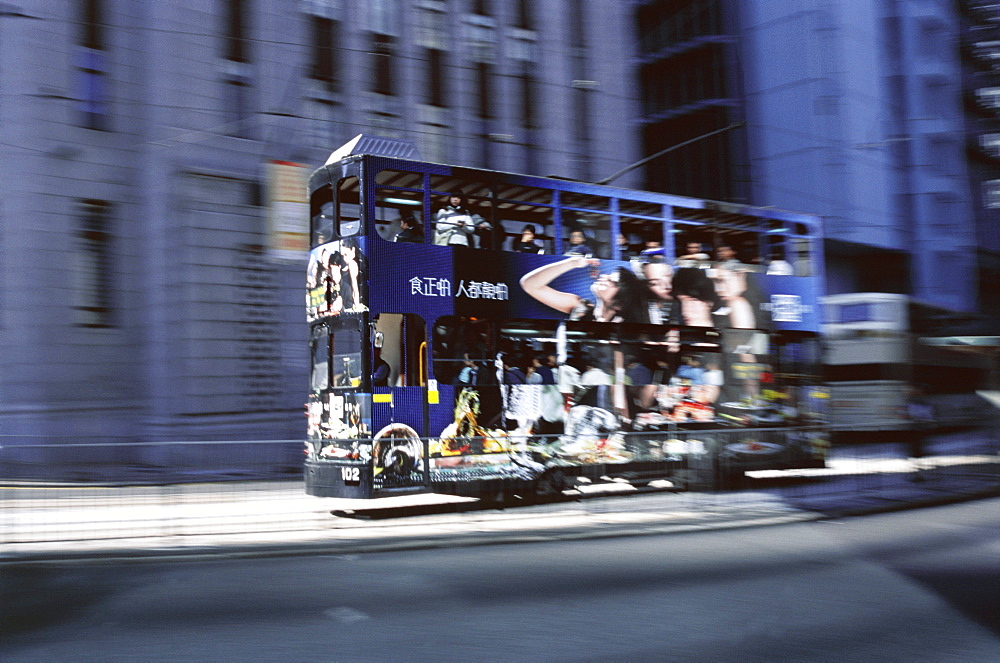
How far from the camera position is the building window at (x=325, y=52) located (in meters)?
20.8

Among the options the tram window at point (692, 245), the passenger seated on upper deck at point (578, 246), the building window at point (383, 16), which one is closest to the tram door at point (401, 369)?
the passenger seated on upper deck at point (578, 246)

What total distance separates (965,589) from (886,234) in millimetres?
26775

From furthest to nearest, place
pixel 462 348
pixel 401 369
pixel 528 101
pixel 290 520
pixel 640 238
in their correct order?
pixel 528 101 → pixel 640 238 → pixel 462 348 → pixel 401 369 → pixel 290 520

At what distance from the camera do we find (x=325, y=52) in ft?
68.6

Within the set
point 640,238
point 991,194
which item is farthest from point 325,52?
point 991,194

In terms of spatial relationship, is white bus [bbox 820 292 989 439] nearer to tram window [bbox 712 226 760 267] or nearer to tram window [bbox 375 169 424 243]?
tram window [bbox 712 226 760 267]

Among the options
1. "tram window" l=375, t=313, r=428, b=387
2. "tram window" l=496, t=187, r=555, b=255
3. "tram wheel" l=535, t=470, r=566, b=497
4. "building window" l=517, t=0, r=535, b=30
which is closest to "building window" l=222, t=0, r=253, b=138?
"building window" l=517, t=0, r=535, b=30

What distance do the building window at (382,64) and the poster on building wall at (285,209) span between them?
342cm

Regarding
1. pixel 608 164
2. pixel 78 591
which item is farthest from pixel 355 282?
pixel 608 164

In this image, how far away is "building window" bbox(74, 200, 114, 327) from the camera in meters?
17.9

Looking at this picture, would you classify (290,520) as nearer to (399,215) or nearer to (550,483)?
(550,483)

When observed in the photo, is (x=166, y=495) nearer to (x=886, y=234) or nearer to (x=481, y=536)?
(x=481, y=536)

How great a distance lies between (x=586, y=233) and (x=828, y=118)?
20.1 meters

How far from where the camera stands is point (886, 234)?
3152 centimetres
